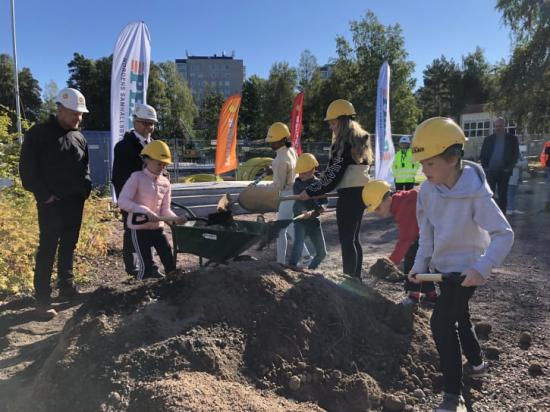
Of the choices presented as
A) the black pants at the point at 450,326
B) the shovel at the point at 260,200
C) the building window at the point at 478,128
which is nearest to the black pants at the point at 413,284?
the black pants at the point at 450,326

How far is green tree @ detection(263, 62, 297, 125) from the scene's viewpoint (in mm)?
44875

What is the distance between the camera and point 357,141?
415 cm

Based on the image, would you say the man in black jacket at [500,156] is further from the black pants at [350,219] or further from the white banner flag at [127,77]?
the white banner flag at [127,77]

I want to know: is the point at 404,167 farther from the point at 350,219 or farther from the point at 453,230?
the point at 453,230

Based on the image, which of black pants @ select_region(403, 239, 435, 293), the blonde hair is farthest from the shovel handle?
the blonde hair

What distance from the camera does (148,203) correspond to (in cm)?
410

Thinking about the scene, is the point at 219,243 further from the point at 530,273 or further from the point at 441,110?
the point at 441,110

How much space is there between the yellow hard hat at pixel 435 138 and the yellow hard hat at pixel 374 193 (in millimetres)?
1250

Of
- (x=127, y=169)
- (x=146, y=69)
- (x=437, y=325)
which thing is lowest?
(x=437, y=325)

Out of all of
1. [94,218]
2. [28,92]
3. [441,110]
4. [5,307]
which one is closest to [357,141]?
[5,307]

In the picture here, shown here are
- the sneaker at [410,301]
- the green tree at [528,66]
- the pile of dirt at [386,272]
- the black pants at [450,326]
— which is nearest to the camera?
the black pants at [450,326]

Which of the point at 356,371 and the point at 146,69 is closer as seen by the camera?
the point at 356,371

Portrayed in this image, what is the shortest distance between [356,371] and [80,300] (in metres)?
2.98

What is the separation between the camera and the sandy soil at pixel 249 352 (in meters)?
2.54
